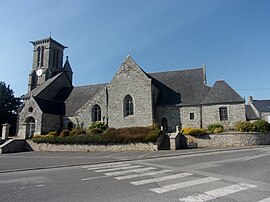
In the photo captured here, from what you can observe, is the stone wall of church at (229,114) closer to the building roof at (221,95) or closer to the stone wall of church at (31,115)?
the building roof at (221,95)

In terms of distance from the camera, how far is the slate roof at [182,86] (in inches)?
1066

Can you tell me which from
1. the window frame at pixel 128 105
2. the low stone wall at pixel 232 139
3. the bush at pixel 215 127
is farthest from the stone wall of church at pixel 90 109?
the low stone wall at pixel 232 139

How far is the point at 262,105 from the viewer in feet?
134

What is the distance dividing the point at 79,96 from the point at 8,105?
54.7 feet

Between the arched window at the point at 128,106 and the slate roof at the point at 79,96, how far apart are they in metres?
8.06

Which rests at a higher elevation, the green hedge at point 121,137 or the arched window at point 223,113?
the arched window at point 223,113

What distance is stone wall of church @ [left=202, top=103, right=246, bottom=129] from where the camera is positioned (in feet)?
79.3

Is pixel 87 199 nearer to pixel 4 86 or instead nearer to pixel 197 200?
pixel 197 200

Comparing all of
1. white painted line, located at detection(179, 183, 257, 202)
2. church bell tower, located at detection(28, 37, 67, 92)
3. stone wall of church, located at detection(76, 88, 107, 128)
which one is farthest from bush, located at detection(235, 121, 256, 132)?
church bell tower, located at detection(28, 37, 67, 92)

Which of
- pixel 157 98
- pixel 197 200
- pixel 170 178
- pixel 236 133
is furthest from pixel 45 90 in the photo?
pixel 197 200

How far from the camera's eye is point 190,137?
67.9 ft

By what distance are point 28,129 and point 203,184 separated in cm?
2656

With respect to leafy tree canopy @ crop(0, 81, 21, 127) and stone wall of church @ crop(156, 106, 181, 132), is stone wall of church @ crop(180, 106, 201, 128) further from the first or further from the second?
leafy tree canopy @ crop(0, 81, 21, 127)

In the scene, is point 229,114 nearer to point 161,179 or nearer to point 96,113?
point 96,113
